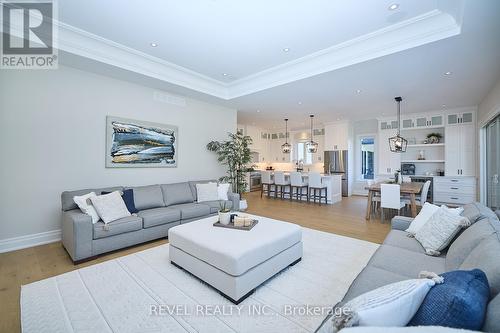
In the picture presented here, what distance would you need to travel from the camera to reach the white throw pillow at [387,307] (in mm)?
880

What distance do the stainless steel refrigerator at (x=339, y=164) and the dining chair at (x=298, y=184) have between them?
5.88ft

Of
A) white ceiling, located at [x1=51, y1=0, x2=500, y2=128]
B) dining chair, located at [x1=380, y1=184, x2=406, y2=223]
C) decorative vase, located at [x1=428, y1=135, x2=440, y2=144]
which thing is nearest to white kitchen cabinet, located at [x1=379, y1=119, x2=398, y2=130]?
decorative vase, located at [x1=428, y1=135, x2=440, y2=144]

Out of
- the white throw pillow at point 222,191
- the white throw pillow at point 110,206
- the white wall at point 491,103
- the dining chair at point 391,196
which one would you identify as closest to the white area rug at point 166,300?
the white throw pillow at point 110,206

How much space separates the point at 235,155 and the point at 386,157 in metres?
5.32

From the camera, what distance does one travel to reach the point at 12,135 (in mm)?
3268

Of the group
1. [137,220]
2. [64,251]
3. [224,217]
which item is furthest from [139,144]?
[224,217]

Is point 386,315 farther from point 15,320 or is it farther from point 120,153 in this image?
point 120,153

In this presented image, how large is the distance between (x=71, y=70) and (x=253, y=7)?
325 centimetres

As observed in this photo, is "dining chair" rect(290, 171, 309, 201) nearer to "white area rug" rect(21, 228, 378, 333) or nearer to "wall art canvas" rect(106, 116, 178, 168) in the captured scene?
"wall art canvas" rect(106, 116, 178, 168)

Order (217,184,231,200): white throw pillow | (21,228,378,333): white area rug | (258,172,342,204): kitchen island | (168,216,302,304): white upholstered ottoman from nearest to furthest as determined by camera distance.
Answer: (21,228,378,333): white area rug → (168,216,302,304): white upholstered ottoman → (217,184,231,200): white throw pillow → (258,172,342,204): kitchen island

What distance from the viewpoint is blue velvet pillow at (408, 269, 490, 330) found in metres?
0.87

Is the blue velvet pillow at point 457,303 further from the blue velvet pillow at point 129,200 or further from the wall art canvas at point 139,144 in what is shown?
the wall art canvas at point 139,144

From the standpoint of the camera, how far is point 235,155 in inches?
236

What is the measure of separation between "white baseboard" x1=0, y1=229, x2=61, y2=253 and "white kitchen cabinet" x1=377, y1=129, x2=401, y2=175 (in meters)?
8.81
